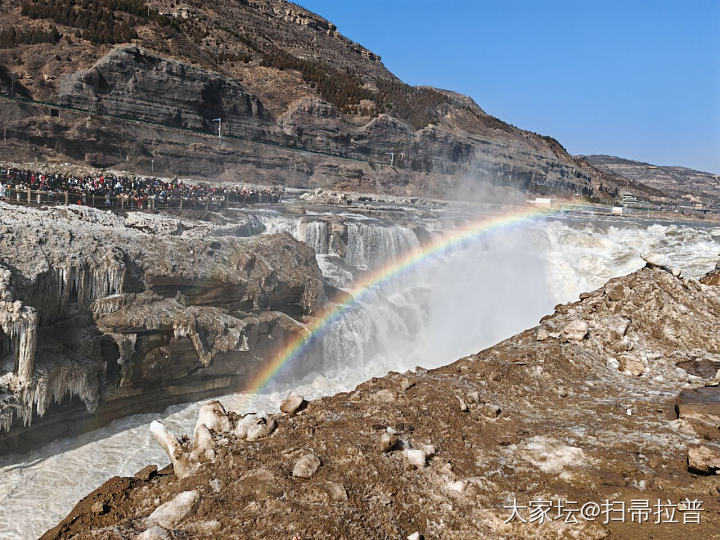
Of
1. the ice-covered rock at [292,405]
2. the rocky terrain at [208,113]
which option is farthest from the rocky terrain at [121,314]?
the rocky terrain at [208,113]

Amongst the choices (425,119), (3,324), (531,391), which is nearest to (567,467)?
(531,391)

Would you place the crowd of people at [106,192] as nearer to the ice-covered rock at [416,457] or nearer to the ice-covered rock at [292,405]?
the ice-covered rock at [292,405]

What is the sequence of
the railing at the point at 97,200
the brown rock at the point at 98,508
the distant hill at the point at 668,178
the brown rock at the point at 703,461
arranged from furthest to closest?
the distant hill at the point at 668,178 → the railing at the point at 97,200 → the brown rock at the point at 703,461 → the brown rock at the point at 98,508

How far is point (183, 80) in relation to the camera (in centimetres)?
3916

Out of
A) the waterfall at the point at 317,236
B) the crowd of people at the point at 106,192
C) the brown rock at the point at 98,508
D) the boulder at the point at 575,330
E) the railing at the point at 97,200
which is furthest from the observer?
the waterfall at the point at 317,236

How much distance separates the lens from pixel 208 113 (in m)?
40.8

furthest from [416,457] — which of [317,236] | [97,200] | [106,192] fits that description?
[106,192]

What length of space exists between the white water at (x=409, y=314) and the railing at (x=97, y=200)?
345 cm

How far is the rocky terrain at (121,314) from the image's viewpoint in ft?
31.1

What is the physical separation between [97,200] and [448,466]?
15.7 meters

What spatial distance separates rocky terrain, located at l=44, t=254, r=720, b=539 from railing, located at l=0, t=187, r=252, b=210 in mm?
13147

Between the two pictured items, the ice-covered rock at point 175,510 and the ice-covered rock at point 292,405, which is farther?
the ice-covered rock at point 292,405

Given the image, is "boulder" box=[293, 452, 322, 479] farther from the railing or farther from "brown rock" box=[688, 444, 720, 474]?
the railing

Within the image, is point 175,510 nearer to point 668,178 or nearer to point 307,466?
point 307,466
